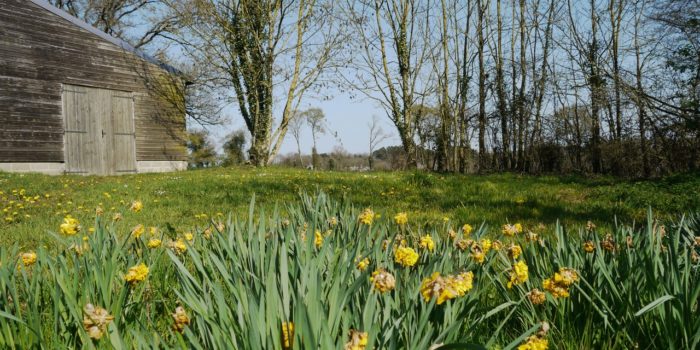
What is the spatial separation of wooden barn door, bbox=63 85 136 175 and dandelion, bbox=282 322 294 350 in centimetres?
1458

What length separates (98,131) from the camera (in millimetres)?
13703

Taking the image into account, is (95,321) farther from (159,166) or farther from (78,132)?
(159,166)

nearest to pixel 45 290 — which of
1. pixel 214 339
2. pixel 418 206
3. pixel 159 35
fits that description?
pixel 214 339

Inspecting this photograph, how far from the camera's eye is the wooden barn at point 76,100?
12023 mm

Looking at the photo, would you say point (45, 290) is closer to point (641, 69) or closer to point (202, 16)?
point (641, 69)

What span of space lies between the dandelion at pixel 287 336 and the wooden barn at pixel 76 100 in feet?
46.8

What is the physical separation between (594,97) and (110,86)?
46.7 ft

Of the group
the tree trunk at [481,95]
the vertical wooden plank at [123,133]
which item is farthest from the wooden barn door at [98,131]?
A: the tree trunk at [481,95]

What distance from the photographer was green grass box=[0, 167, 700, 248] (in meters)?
4.44

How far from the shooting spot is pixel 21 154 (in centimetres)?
1205

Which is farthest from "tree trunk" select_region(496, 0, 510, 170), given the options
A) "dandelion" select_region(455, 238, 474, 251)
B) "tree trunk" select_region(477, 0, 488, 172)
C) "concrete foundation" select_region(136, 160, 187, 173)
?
"dandelion" select_region(455, 238, 474, 251)

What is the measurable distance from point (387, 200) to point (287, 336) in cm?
504

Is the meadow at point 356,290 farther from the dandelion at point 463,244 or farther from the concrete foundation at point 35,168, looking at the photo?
the concrete foundation at point 35,168

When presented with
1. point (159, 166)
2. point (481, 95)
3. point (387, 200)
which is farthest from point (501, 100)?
point (159, 166)
